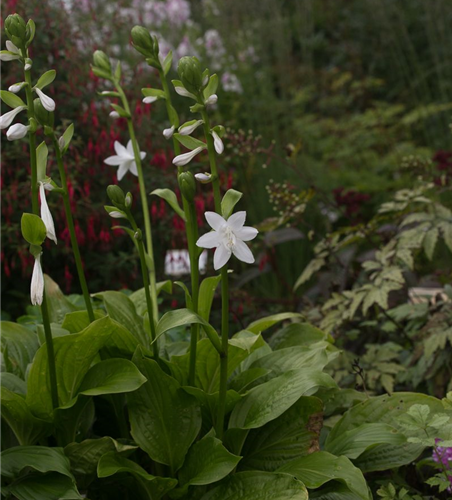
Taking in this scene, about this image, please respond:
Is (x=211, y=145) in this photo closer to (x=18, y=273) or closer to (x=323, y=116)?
(x=18, y=273)

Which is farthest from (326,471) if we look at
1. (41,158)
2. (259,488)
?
(41,158)

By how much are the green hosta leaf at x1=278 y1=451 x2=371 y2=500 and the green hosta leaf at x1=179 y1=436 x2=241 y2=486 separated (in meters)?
0.15

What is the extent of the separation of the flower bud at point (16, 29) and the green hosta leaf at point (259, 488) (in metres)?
1.09

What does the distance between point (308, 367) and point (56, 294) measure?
0.87 metres

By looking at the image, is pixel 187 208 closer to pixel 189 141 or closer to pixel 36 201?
pixel 189 141

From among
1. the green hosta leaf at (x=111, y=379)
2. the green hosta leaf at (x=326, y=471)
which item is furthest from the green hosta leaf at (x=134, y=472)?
the green hosta leaf at (x=326, y=471)

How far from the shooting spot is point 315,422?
1.75 meters

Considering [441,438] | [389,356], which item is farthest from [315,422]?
[389,356]

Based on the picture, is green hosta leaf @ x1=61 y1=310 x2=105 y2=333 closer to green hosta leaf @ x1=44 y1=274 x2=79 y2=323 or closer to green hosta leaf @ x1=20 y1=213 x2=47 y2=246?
green hosta leaf @ x1=44 y1=274 x2=79 y2=323

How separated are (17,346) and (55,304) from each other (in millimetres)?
260

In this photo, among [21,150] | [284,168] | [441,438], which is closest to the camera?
[441,438]

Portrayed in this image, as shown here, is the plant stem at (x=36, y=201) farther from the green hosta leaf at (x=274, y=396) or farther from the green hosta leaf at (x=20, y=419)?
the green hosta leaf at (x=274, y=396)

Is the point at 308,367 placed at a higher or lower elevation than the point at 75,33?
lower

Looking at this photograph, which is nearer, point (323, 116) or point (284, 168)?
point (284, 168)
